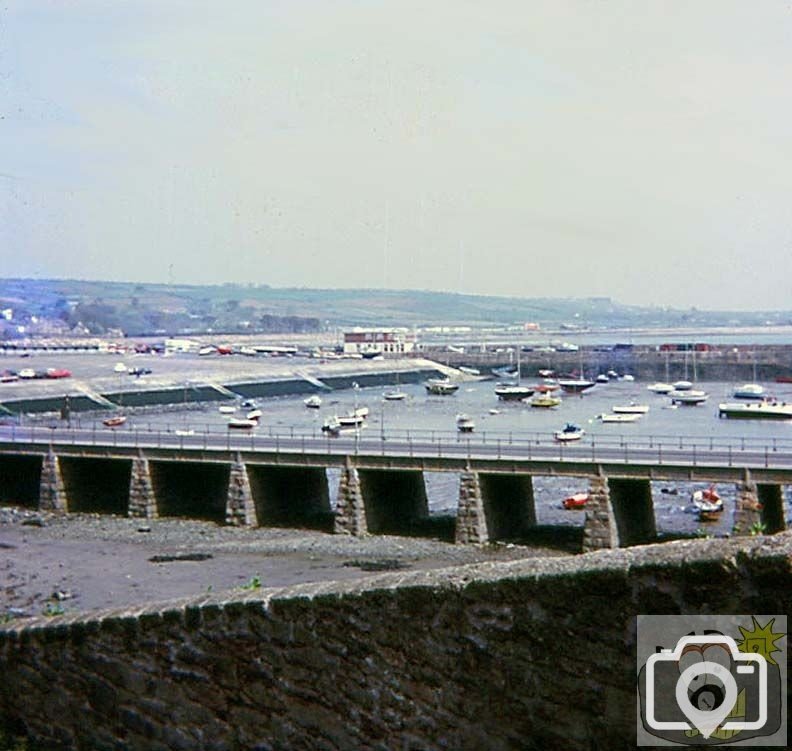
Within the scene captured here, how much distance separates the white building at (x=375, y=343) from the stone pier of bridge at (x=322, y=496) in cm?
10855

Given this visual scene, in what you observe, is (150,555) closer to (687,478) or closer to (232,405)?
(687,478)

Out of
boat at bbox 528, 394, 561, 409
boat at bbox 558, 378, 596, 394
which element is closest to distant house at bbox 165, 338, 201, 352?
boat at bbox 558, 378, 596, 394

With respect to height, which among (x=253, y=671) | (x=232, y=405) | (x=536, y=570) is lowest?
(x=232, y=405)

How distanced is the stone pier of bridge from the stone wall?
2327 centimetres

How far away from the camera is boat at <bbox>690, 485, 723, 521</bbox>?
127 feet

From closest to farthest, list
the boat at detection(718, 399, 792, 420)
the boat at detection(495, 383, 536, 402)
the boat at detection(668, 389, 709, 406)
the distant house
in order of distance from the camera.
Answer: the boat at detection(718, 399, 792, 420) < the boat at detection(668, 389, 709, 406) < the boat at detection(495, 383, 536, 402) < the distant house

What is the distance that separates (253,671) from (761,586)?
11.5ft

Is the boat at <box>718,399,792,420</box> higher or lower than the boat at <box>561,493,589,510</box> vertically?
lower

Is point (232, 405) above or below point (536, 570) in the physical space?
below

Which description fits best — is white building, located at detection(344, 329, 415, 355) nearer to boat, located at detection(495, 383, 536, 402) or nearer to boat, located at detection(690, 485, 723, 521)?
boat, located at detection(495, 383, 536, 402)

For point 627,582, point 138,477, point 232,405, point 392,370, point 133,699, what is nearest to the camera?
point 627,582

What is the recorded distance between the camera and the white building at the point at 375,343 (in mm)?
155250

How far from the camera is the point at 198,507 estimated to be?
42094 mm

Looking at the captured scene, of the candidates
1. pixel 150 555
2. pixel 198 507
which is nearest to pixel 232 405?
pixel 198 507
